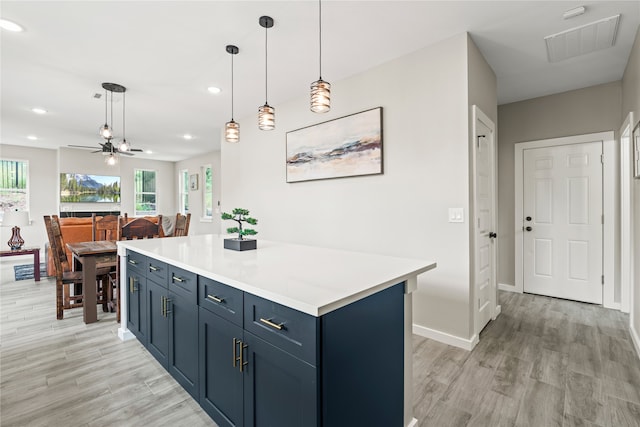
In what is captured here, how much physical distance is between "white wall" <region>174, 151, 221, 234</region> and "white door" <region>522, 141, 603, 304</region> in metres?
6.48

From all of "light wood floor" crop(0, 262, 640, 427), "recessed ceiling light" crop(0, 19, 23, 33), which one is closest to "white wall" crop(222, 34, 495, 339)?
"light wood floor" crop(0, 262, 640, 427)

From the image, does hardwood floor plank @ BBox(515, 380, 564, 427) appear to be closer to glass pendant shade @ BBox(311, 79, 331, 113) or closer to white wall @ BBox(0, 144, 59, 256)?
glass pendant shade @ BBox(311, 79, 331, 113)

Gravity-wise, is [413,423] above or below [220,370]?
below

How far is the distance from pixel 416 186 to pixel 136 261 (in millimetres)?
2436

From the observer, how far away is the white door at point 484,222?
2604 mm

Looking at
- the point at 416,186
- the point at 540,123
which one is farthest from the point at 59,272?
the point at 540,123

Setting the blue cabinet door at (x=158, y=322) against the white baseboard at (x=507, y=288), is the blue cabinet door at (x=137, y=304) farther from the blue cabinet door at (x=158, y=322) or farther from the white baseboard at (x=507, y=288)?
the white baseboard at (x=507, y=288)

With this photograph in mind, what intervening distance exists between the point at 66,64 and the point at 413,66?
3406 mm

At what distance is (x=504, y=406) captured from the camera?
179 cm

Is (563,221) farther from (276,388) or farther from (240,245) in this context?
(276,388)

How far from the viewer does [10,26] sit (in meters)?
2.39

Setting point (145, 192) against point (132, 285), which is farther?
point (145, 192)

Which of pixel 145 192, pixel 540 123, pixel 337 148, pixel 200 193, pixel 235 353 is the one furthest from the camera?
pixel 145 192

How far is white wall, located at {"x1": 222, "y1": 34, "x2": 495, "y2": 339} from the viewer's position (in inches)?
98.8
